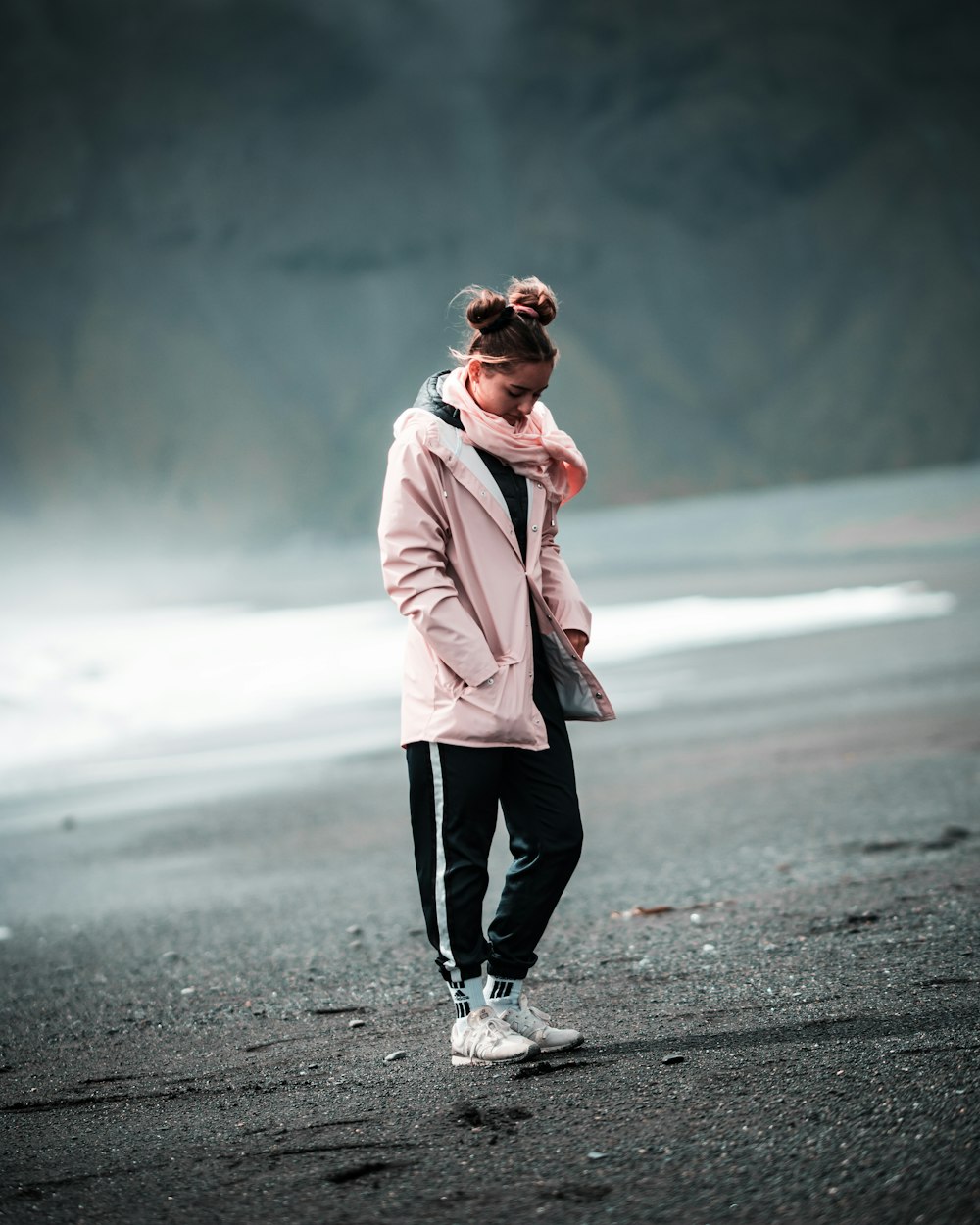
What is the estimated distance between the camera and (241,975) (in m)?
5.73

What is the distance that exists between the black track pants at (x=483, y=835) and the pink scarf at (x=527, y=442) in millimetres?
688

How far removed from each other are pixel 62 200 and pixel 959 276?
112425 millimetres

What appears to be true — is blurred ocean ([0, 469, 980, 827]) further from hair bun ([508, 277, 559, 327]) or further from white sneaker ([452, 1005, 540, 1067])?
hair bun ([508, 277, 559, 327])

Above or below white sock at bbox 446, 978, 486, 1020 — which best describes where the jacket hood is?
above

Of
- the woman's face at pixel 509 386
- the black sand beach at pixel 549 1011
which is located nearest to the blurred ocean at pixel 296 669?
the black sand beach at pixel 549 1011

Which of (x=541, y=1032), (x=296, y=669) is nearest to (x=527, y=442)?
(x=541, y=1032)

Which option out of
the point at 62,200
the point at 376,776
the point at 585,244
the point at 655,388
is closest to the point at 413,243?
the point at 585,244

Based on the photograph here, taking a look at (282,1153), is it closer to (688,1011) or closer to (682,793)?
(688,1011)

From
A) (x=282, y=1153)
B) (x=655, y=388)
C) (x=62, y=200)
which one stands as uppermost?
(x=62, y=200)

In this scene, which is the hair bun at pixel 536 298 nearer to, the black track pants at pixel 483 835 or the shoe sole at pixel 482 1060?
the black track pants at pixel 483 835

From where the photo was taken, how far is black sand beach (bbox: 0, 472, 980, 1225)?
3248 mm

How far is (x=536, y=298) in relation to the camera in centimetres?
417

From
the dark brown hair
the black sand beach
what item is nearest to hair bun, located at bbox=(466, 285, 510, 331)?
the dark brown hair

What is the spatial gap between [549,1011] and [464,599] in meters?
1.50
